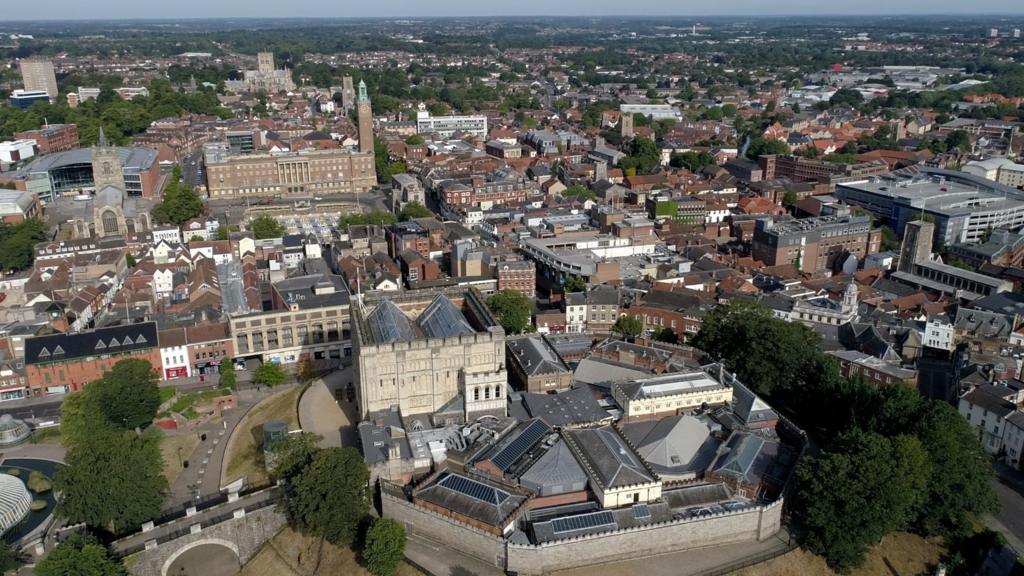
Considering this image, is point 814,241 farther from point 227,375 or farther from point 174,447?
point 174,447

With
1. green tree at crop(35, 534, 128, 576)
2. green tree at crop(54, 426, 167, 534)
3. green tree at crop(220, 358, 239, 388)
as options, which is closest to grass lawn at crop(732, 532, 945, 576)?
green tree at crop(35, 534, 128, 576)

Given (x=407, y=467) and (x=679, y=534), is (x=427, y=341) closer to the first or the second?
(x=407, y=467)

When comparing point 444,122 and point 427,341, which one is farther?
point 444,122

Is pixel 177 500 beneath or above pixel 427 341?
beneath

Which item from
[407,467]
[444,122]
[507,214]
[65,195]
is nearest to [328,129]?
[444,122]

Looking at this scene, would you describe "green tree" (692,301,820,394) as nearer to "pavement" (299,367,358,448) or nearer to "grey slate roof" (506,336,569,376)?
"grey slate roof" (506,336,569,376)

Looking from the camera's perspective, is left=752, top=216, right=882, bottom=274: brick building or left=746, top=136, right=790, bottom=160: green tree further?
left=746, top=136, right=790, bottom=160: green tree
